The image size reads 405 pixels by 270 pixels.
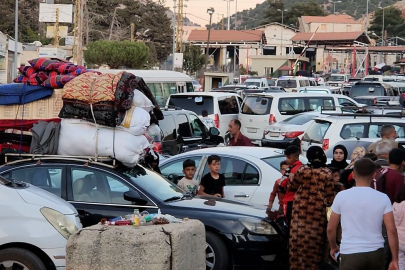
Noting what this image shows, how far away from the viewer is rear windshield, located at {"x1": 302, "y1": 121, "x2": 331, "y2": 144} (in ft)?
54.4

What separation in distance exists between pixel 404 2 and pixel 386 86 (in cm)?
15867

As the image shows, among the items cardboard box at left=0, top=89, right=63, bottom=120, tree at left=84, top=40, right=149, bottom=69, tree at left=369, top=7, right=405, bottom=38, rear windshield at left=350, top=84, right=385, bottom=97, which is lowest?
cardboard box at left=0, top=89, right=63, bottom=120

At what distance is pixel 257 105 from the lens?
82.6ft

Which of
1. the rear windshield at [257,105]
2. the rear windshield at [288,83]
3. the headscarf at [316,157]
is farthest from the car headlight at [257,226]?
the rear windshield at [288,83]

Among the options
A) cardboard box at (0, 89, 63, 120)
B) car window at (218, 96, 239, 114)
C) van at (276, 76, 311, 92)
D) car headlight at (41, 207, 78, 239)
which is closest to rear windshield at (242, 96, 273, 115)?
car window at (218, 96, 239, 114)

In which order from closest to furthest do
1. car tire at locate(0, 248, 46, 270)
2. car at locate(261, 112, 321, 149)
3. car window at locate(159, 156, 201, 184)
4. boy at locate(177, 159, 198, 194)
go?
1. car tire at locate(0, 248, 46, 270)
2. boy at locate(177, 159, 198, 194)
3. car window at locate(159, 156, 201, 184)
4. car at locate(261, 112, 321, 149)

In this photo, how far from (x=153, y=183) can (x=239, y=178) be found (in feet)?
7.65

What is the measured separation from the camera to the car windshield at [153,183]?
8.77 m

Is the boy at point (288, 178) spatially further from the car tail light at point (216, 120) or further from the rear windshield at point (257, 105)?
the rear windshield at point (257, 105)

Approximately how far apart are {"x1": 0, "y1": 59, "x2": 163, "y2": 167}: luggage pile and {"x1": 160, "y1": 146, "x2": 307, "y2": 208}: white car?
2.19m

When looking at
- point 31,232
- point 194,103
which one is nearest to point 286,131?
point 194,103

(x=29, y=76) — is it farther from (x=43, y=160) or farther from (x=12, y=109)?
(x=43, y=160)

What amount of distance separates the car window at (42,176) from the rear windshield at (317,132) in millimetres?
8692

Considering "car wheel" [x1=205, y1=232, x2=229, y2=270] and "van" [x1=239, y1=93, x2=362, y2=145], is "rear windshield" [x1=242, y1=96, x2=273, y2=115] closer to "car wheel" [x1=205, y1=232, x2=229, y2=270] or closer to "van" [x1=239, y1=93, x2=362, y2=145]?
"van" [x1=239, y1=93, x2=362, y2=145]
